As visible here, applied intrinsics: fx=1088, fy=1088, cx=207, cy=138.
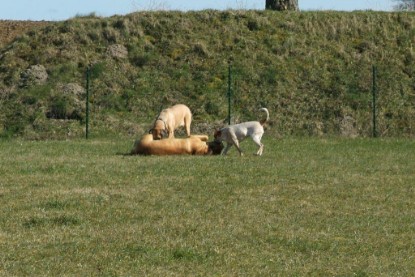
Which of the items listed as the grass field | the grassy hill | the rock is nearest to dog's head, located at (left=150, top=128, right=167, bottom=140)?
the grass field

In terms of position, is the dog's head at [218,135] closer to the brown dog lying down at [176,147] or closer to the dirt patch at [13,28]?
the brown dog lying down at [176,147]

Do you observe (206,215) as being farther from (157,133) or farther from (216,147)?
(157,133)

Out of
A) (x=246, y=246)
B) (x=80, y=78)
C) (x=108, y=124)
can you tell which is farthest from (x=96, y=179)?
(x=80, y=78)

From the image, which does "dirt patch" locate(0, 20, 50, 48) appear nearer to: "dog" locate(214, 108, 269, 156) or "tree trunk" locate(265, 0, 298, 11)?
"tree trunk" locate(265, 0, 298, 11)

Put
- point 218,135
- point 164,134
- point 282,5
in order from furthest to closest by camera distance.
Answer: point 282,5, point 164,134, point 218,135

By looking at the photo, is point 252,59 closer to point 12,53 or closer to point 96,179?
point 12,53

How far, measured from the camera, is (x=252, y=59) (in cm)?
3394

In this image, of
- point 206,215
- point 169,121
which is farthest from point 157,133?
point 206,215

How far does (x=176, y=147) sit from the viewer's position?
69.4 feet

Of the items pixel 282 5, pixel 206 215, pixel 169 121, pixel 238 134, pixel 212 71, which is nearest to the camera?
pixel 206 215

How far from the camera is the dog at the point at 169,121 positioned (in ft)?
74.2

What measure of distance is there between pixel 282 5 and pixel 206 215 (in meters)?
25.8

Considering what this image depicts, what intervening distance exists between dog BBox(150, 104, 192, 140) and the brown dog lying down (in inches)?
35.2

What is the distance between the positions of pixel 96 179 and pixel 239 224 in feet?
14.3
